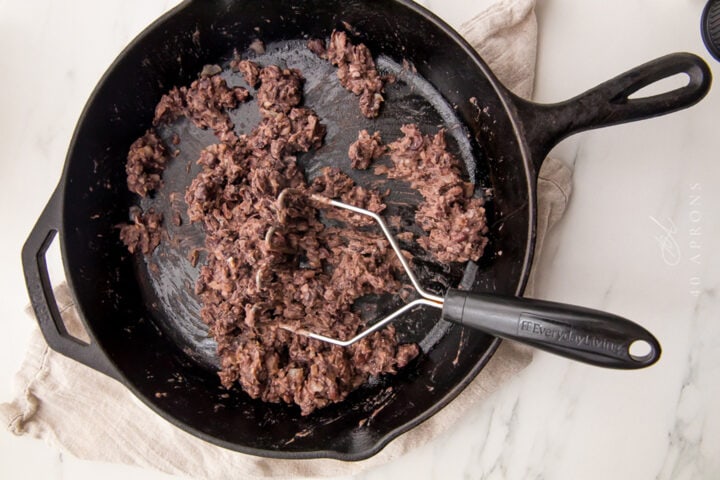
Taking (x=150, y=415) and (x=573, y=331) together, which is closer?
(x=573, y=331)

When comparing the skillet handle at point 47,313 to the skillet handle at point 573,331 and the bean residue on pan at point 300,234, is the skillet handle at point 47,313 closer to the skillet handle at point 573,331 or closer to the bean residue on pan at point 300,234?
the bean residue on pan at point 300,234

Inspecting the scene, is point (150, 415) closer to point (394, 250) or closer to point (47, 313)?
point (47, 313)

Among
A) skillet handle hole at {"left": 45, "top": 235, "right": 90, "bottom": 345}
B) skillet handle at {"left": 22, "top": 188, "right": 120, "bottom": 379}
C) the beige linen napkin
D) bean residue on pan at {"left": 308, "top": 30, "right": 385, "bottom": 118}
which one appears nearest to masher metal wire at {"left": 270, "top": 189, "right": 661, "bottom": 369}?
the beige linen napkin

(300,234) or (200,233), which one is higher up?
(200,233)

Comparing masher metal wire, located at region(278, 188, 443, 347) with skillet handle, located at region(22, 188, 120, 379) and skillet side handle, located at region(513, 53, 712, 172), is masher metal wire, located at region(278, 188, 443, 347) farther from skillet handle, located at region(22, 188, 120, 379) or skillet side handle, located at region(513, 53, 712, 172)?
skillet handle, located at region(22, 188, 120, 379)

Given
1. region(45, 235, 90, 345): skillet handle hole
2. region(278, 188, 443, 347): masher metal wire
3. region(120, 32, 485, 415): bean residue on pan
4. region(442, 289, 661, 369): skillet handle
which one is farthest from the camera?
region(45, 235, 90, 345): skillet handle hole

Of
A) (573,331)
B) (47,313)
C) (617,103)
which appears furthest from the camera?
(47,313)

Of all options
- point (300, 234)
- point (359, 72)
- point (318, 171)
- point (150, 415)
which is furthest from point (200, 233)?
point (359, 72)
